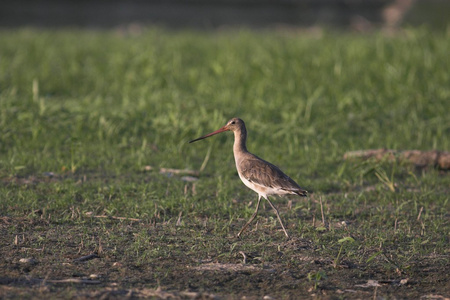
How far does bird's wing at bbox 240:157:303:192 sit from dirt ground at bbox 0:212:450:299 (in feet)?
1.44

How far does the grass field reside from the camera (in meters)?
5.05

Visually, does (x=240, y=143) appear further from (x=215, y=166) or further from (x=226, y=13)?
(x=226, y=13)

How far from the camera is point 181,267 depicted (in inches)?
201

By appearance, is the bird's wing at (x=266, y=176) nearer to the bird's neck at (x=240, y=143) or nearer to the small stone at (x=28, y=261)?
the bird's neck at (x=240, y=143)

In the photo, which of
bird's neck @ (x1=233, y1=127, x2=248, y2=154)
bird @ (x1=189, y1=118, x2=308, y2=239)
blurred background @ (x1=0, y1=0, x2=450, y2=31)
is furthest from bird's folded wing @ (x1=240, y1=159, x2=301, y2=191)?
blurred background @ (x1=0, y1=0, x2=450, y2=31)

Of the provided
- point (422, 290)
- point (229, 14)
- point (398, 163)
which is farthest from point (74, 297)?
point (229, 14)

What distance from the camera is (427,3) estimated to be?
85.1 feet

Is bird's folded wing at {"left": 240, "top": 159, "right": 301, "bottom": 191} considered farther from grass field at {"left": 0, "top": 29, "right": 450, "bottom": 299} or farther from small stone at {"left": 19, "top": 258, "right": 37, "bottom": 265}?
small stone at {"left": 19, "top": 258, "right": 37, "bottom": 265}

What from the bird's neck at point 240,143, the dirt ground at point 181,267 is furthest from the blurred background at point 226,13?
the dirt ground at point 181,267

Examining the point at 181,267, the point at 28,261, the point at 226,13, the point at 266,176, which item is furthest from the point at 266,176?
the point at 226,13

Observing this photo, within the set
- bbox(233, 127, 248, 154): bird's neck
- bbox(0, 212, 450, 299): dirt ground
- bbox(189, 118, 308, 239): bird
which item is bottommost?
bbox(0, 212, 450, 299): dirt ground

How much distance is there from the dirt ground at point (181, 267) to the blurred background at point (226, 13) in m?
14.2

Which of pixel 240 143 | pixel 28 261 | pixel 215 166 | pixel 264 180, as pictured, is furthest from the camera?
pixel 215 166

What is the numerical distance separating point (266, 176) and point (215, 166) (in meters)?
2.12
